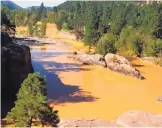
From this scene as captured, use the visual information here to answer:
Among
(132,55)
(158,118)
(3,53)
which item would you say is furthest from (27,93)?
(132,55)

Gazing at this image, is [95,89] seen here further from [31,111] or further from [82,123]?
[82,123]

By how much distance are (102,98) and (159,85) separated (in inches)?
460

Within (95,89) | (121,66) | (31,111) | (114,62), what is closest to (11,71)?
(95,89)

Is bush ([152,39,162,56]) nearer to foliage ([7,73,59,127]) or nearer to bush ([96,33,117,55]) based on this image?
bush ([96,33,117,55])

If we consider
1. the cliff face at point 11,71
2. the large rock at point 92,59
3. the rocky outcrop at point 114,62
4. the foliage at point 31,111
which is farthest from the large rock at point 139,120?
the large rock at point 92,59

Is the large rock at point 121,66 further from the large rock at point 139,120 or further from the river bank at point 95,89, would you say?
Result: the large rock at point 139,120

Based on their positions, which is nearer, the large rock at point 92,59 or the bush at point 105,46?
the large rock at point 92,59

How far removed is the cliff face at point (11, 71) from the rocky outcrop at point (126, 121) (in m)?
11.5

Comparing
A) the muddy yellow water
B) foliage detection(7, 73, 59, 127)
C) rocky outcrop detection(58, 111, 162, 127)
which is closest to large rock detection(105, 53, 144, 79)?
the muddy yellow water

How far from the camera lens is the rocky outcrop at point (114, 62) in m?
48.9

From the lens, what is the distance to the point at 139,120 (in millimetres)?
18812

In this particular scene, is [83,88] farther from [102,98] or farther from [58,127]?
[58,127]

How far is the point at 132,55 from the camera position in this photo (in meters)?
68.6

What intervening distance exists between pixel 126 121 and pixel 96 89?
2241 cm
